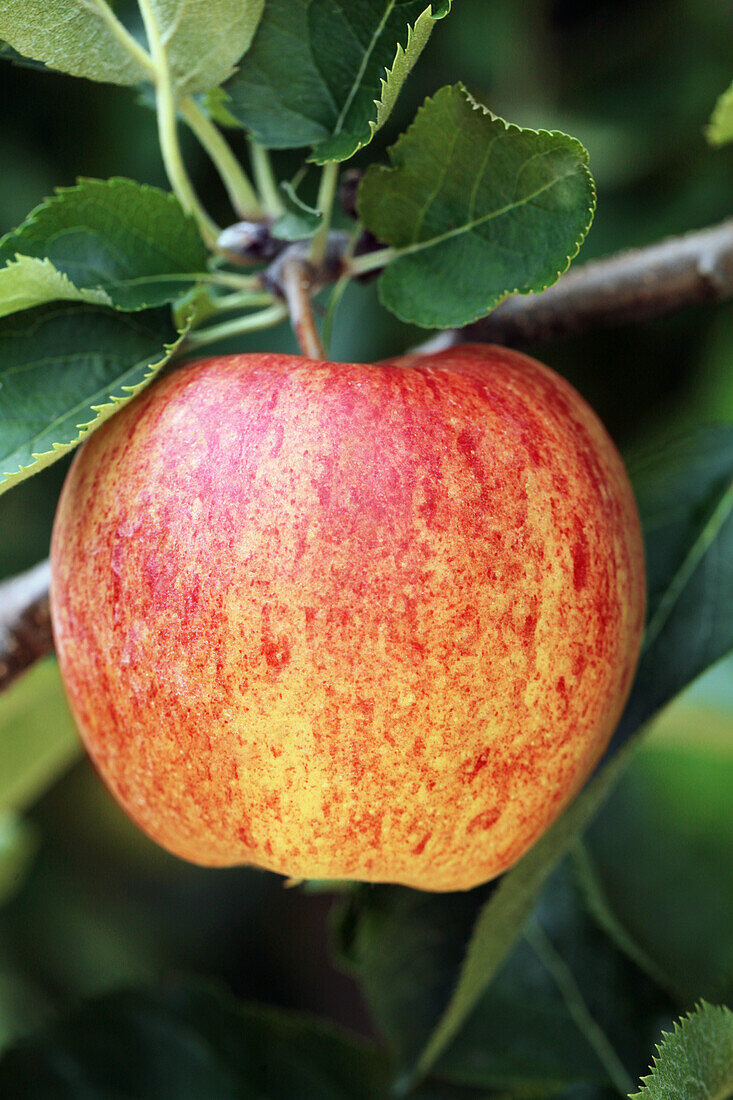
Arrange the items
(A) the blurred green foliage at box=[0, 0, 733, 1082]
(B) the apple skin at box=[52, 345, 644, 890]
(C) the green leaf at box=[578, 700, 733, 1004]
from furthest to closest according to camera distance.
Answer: (A) the blurred green foliage at box=[0, 0, 733, 1082] < (C) the green leaf at box=[578, 700, 733, 1004] < (B) the apple skin at box=[52, 345, 644, 890]

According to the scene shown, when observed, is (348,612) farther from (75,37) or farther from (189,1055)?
(189,1055)

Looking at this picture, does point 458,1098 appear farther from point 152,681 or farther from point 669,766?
point 152,681

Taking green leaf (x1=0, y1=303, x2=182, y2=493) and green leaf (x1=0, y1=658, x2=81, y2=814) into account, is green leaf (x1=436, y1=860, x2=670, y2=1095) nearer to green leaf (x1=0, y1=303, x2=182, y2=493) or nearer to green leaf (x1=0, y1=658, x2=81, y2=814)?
green leaf (x1=0, y1=658, x2=81, y2=814)

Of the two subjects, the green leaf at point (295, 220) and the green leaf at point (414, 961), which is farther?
the green leaf at point (414, 961)

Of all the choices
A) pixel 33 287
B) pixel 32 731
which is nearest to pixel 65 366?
pixel 33 287

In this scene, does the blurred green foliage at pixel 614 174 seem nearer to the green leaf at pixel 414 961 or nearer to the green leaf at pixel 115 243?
the green leaf at pixel 414 961

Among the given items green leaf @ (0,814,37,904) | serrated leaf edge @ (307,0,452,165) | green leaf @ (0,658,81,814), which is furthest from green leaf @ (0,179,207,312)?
green leaf @ (0,814,37,904)

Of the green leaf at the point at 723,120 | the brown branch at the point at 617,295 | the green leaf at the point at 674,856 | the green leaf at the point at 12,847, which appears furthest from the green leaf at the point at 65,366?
the green leaf at the point at 12,847
